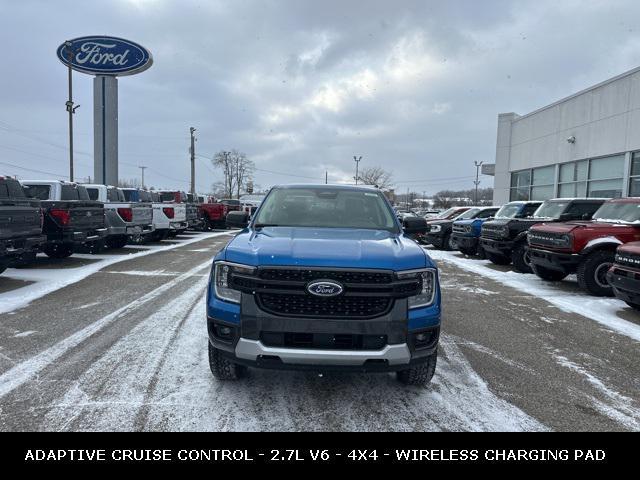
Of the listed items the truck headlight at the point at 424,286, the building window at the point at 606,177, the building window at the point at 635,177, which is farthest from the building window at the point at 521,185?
the truck headlight at the point at 424,286

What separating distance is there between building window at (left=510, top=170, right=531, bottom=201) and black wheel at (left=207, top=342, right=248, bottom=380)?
1014 inches

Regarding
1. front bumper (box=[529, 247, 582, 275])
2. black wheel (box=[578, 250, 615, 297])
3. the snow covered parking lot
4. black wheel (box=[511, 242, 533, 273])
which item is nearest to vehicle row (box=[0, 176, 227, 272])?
the snow covered parking lot

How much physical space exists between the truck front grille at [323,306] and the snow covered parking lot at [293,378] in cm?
77

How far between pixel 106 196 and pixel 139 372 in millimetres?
12356

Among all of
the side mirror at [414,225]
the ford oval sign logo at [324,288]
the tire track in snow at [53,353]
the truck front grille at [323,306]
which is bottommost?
the tire track in snow at [53,353]

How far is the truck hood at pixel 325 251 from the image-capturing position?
3.26m

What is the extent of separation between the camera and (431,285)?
3.46 m

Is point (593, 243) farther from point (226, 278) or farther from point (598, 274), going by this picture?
point (226, 278)

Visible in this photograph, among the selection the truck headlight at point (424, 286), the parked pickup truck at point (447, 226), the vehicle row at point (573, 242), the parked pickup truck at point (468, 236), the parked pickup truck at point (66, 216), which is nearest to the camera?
the truck headlight at point (424, 286)

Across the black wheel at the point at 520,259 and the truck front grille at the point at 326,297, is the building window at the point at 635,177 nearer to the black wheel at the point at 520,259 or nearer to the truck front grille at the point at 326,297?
the black wheel at the point at 520,259

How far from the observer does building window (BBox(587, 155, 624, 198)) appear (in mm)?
18234

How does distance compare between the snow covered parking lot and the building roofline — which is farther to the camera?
the building roofline

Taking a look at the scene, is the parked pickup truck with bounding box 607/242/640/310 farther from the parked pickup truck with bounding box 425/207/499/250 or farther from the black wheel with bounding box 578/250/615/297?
the parked pickup truck with bounding box 425/207/499/250

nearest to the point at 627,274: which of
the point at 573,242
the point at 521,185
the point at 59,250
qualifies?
the point at 573,242
